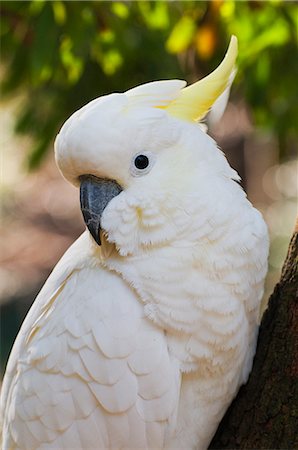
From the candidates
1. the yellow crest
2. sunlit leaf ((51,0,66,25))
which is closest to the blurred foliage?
sunlit leaf ((51,0,66,25))

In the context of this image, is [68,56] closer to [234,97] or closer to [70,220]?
[234,97]

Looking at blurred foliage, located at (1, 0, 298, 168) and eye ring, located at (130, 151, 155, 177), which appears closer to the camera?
eye ring, located at (130, 151, 155, 177)

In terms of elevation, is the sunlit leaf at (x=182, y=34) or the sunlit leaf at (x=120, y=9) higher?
the sunlit leaf at (x=120, y=9)

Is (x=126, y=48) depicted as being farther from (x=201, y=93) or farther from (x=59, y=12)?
(x=201, y=93)

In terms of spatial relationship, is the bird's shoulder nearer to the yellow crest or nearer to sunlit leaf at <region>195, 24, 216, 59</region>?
the yellow crest

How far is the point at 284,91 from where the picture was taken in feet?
8.84

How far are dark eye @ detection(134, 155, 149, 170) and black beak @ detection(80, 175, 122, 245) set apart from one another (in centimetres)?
6

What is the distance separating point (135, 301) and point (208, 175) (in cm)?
32

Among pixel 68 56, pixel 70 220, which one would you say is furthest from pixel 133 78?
pixel 70 220

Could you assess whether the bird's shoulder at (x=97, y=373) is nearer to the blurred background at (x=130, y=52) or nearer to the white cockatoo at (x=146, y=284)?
the white cockatoo at (x=146, y=284)

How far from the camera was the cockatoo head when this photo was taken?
5.22 ft

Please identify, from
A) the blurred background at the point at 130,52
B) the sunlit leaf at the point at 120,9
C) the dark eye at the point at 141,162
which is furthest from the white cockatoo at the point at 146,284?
the sunlit leaf at the point at 120,9

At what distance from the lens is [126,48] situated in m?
2.40

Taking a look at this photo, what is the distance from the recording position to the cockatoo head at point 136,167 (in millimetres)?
1592
